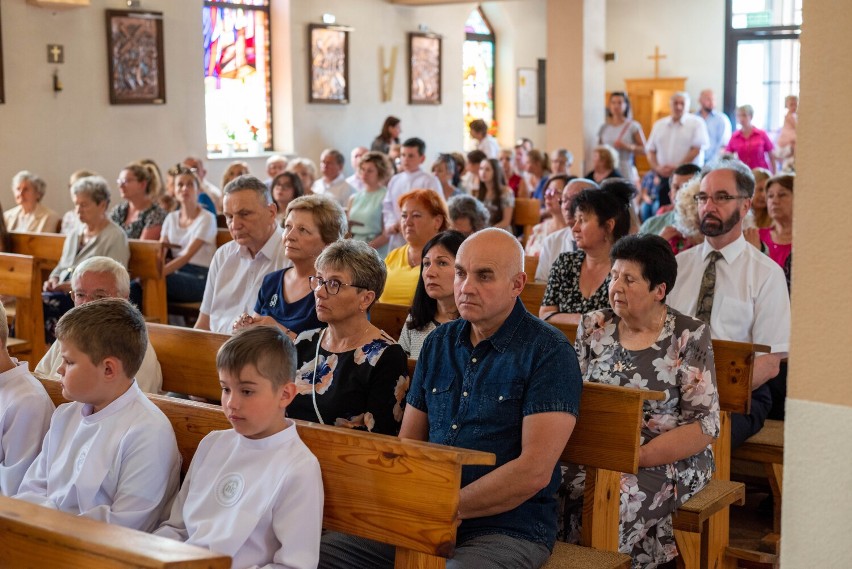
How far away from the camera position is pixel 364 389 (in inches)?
122

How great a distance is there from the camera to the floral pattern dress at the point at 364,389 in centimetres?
309

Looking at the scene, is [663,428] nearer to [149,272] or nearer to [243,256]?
[243,256]

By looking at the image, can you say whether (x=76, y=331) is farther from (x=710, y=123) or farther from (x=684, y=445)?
(x=710, y=123)

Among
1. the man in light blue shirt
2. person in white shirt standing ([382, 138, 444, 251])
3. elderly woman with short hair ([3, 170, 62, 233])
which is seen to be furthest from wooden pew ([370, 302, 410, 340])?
the man in light blue shirt

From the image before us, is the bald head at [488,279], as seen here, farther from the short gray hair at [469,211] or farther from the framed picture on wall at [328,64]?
the framed picture on wall at [328,64]

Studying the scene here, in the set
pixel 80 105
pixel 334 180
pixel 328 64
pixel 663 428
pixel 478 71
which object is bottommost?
pixel 663 428

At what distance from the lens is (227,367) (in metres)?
2.50

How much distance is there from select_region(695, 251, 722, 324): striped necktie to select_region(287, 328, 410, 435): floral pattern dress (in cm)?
150

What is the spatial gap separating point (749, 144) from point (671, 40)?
196 inches

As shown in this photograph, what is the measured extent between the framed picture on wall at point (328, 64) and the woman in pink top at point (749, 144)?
16.1 ft

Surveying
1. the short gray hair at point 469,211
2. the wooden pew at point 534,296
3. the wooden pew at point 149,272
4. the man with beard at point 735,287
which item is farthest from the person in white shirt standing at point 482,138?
the man with beard at point 735,287

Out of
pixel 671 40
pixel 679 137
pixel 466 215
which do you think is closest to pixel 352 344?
pixel 466 215

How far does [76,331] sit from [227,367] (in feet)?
1.59

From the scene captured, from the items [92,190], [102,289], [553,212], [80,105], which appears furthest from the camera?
[80,105]
